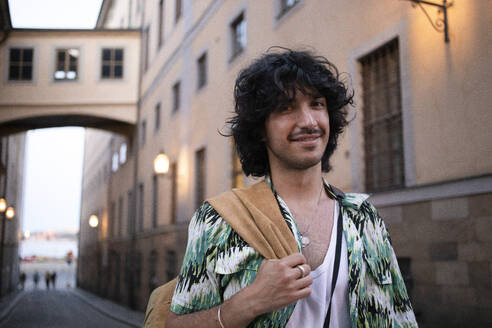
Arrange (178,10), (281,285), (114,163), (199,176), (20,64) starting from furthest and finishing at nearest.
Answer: (114,163) < (20,64) < (178,10) < (199,176) < (281,285)

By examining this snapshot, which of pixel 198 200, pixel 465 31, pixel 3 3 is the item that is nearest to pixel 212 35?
pixel 198 200

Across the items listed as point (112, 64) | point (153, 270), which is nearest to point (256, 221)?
point (153, 270)

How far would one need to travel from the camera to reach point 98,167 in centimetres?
4206

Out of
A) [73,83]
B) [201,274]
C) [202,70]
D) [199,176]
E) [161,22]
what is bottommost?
[201,274]

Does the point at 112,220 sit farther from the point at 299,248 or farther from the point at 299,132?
the point at 299,248

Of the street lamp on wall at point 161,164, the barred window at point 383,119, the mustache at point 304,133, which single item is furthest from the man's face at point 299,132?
the street lamp on wall at point 161,164

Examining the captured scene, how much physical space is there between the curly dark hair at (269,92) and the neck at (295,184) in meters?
0.22

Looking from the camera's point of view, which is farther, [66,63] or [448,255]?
[66,63]

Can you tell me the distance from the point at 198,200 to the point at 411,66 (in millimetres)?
10237

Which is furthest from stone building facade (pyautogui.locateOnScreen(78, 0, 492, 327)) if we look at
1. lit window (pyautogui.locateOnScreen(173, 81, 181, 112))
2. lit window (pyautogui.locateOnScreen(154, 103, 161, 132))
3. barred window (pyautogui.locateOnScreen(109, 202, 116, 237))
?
barred window (pyautogui.locateOnScreen(109, 202, 116, 237))

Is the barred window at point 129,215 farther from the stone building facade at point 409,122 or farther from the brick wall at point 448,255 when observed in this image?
the brick wall at point 448,255

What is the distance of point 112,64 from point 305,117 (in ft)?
81.1

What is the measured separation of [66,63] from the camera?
82.7 ft

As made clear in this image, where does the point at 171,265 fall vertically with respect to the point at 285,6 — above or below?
below
